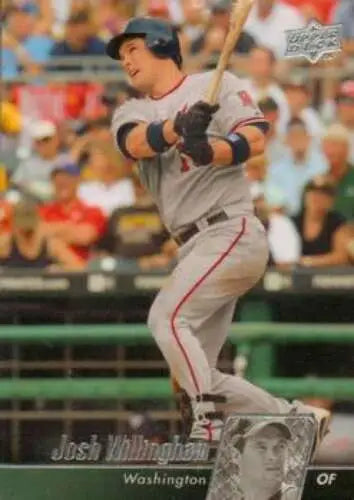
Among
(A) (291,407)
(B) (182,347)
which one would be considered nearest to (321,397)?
(A) (291,407)

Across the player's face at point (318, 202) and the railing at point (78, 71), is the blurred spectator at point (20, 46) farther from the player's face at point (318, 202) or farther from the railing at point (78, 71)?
the player's face at point (318, 202)

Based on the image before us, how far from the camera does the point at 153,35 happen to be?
4.73 m

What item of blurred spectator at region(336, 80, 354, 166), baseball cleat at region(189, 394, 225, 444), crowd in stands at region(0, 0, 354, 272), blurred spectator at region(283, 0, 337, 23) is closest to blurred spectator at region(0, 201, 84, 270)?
crowd in stands at region(0, 0, 354, 272)

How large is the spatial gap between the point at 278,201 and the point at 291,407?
1.94ft

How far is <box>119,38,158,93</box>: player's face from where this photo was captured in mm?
4750

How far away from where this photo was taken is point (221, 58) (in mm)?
4680

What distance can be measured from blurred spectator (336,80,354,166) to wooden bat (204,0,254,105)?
0.33 m

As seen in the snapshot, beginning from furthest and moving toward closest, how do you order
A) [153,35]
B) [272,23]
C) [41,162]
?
[41,162], [153,35], [272,23]

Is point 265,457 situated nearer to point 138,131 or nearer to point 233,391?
point 233,391

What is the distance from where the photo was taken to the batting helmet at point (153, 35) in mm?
4727

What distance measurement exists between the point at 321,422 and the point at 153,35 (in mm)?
1213

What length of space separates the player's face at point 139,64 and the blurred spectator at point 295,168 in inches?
17.1

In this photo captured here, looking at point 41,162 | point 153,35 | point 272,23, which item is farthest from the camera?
point 41,162

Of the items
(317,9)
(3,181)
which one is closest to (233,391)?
(3,181)
